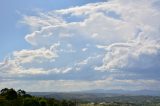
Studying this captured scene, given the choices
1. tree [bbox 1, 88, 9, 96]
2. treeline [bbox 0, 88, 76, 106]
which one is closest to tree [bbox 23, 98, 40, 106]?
treeline [bbox 0, 88, 76, 106]

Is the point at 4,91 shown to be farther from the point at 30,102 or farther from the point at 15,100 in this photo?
the point at 30,102

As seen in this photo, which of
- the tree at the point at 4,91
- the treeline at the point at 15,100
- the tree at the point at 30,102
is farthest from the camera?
the tree at the point at 4,91

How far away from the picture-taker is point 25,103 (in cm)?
17375

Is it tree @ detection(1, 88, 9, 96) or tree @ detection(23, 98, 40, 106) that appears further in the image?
tree @ detection(1, 88, 9, 96)

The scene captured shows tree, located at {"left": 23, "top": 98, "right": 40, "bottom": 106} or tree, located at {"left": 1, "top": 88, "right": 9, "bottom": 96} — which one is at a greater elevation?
tree, located at {"left": 1, "top": 88, "right": 9, "bottom": 96}

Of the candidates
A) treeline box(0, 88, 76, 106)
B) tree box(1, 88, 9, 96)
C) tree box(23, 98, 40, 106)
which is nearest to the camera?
treeline box(0, 88, 76, 106)

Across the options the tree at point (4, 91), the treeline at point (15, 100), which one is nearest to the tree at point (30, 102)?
the treeline at point (15, 100)

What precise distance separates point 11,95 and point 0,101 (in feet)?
63.7

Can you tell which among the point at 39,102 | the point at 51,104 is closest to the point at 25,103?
the point at 39,102

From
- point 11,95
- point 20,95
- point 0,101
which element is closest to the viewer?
point 0,101

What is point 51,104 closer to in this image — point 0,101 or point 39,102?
point 39,102

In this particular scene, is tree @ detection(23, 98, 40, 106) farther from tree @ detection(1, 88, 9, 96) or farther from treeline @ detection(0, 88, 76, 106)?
tree @ detection(1, 88, 9, 96)

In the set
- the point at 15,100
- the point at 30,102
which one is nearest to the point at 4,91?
the point at 15,100

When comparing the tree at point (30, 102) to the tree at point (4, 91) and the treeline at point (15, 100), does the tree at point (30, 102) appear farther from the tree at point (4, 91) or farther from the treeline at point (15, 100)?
the tree at point (4, 91)
